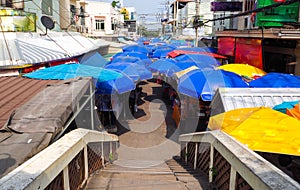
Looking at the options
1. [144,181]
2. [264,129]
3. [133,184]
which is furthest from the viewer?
[144,181]

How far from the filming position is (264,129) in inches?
176

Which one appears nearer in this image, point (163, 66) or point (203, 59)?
Answer: point (163, 66)

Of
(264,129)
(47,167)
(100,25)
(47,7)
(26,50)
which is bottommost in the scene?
(264,129)

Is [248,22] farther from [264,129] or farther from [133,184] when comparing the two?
[133,184]

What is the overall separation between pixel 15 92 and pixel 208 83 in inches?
208

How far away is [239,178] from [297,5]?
10.1m

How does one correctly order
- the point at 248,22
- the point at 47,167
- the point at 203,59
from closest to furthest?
the point at 47,167 < the point at 203,59 < the point at 248,22

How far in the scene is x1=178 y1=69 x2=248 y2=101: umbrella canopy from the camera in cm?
827

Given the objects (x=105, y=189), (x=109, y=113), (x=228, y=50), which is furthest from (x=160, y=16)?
(x=105, y=189)

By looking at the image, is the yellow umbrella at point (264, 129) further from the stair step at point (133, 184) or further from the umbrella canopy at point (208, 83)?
the umbrella canopy at point (208, 83)

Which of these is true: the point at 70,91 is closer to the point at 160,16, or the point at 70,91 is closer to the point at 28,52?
the point at 28,52

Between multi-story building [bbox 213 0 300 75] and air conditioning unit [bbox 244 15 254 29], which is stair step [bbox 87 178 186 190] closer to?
multi-story building [bbox 213 0 300 75]

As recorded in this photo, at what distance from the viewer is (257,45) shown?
11.1 meters

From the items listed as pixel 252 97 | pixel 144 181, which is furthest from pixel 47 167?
pixel 252 97
